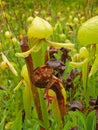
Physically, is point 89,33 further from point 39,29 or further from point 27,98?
point 27,98

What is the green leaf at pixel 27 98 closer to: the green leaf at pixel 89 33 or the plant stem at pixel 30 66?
the plant stem at pixel 30 66

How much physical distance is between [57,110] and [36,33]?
29cm

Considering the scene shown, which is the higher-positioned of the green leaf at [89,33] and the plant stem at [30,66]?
the green leaf at [89,33]

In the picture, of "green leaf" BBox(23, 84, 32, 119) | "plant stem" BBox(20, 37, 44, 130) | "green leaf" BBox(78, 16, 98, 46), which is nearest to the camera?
"green leaf" BBox(78, 16, 98, 46)

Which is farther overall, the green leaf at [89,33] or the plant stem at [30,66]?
the plant stem at [30,66]

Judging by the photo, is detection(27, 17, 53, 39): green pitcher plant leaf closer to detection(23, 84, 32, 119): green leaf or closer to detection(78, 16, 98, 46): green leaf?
detection(78, 16, 98, 46): green leaf

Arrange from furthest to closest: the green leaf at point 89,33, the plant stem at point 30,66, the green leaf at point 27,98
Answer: the green leaf at point 27,98 < the plant stem at point 30,66 < the green leaf at point 89,33

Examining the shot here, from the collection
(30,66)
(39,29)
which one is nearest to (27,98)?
(30,66)

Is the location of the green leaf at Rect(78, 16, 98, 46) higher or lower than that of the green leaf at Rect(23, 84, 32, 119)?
higher

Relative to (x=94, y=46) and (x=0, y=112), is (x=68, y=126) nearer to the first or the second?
(x=94, y=46)

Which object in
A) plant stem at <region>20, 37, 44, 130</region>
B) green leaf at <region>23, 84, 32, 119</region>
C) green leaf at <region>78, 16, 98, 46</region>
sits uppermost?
green leaf at <region>78, 16, 98, 46</region>

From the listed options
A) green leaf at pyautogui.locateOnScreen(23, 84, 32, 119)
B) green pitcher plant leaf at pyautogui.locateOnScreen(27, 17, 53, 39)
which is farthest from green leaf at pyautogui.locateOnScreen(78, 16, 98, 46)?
green leaf at pyautogui.locateOnScreen(23, 84, 32, 119)

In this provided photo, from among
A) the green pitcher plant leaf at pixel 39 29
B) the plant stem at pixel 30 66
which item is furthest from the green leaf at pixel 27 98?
the green pitcher plant leaf at pixel 39 29

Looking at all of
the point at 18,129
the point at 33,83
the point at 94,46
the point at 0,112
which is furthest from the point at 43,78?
the point at 0,112
